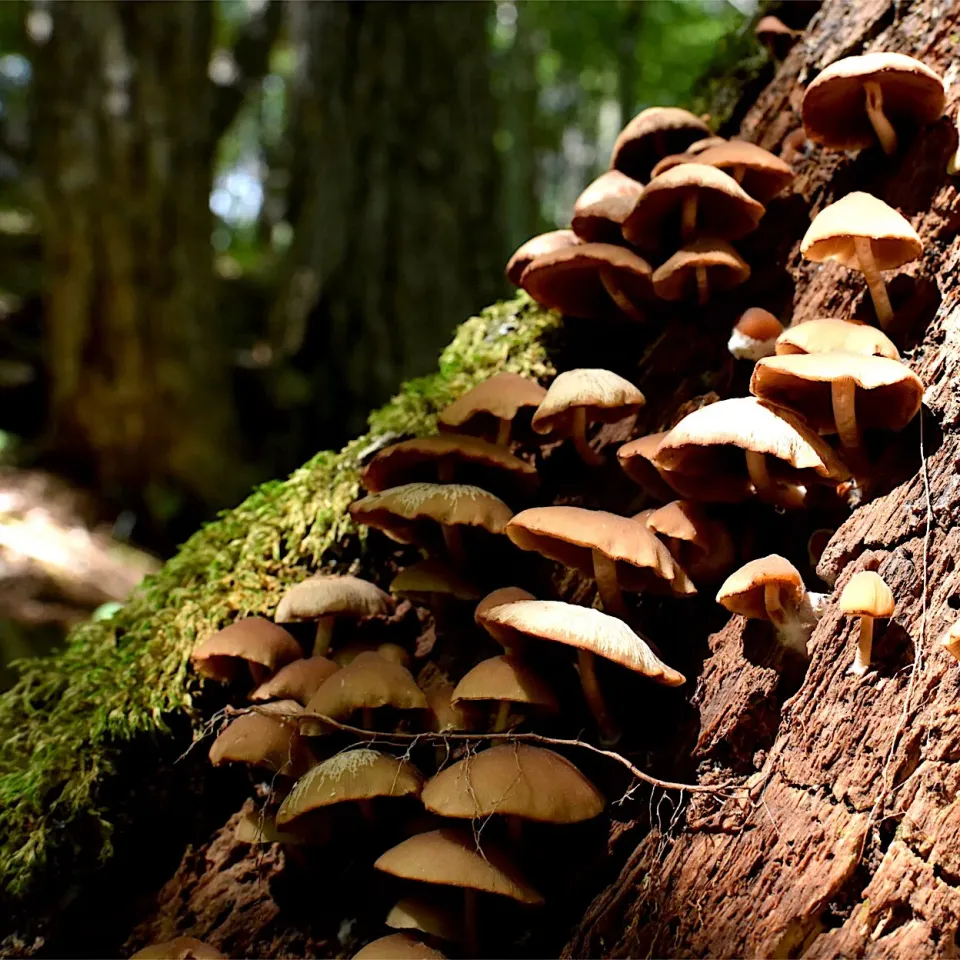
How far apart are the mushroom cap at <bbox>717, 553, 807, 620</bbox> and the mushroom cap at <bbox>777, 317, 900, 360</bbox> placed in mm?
557

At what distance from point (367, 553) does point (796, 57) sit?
2398 mm

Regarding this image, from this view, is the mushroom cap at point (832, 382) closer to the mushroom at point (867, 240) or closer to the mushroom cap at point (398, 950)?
the mushroom at point (867, 240)

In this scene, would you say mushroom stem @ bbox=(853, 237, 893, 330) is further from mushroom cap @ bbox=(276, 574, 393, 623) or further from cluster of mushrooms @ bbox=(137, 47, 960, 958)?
mushroom cap @ bbox=(276, 574, 393, 623)

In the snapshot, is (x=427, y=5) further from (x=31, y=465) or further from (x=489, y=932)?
(x=489, y=932)

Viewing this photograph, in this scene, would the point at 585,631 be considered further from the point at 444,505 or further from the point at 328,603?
the point at 328,603

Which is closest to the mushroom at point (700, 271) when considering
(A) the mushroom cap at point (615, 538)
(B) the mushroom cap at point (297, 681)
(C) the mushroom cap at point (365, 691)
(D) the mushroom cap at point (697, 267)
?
(D) the mushroom cap at point (697, 267)

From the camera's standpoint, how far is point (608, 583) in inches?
82.9

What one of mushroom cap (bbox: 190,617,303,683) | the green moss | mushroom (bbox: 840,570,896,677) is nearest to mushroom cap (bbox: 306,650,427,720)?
mushroom cap (bbox: 190,617,303,683)

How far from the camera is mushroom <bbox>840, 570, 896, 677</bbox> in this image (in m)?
1.71

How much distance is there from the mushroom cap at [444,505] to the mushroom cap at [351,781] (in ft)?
2.10

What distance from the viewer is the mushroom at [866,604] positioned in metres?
1.71

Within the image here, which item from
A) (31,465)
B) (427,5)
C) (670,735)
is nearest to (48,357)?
(31,465)

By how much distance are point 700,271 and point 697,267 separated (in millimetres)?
16

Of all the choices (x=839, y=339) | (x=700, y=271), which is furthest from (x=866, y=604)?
(x=700, y=271)
